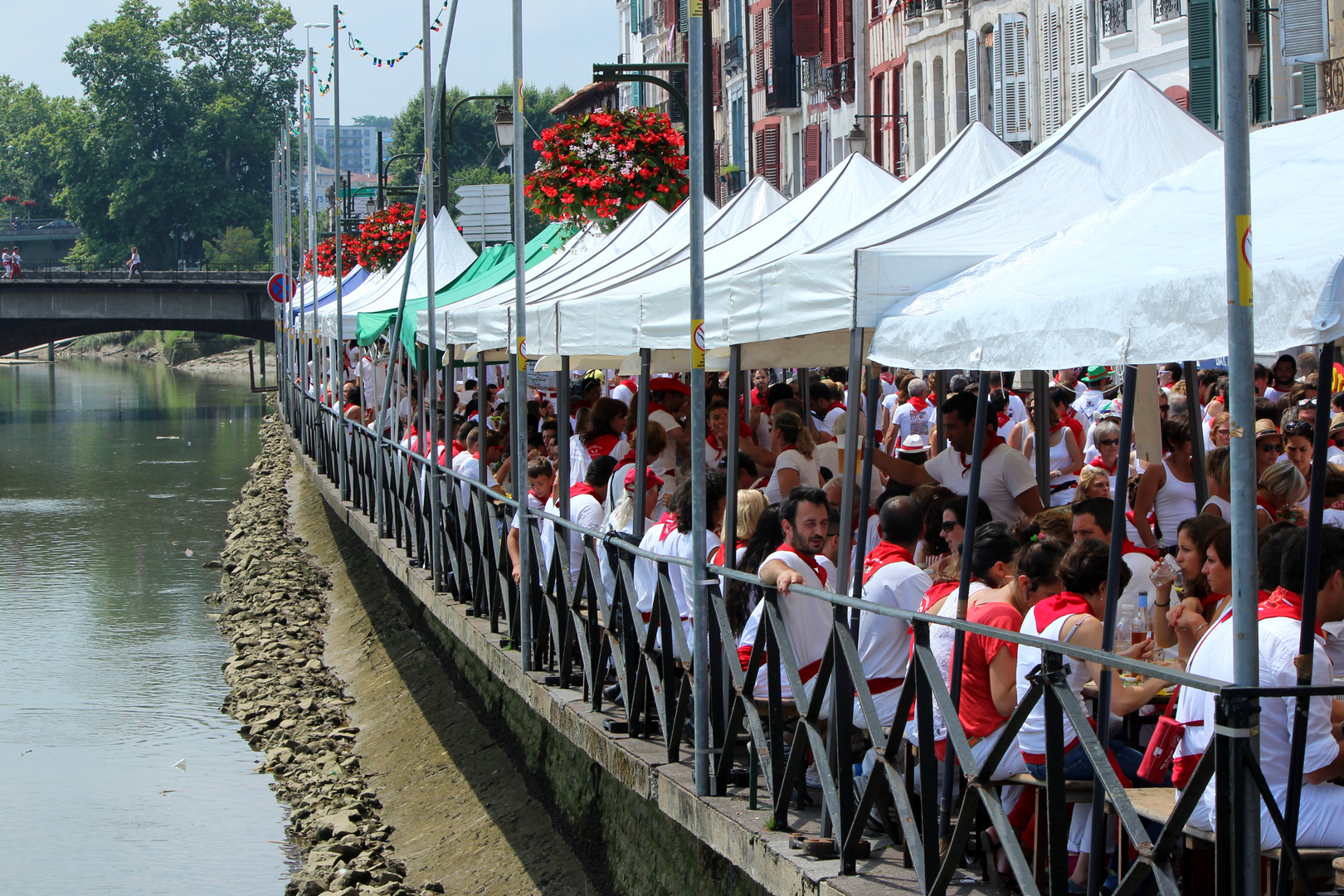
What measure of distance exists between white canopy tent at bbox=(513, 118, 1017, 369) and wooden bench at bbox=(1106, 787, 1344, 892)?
2344 mm

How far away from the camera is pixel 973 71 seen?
2933cm

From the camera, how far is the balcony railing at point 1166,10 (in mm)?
22578

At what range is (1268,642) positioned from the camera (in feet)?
13.8

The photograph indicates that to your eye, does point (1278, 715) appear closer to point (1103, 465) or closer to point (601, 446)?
point (1103, 465)

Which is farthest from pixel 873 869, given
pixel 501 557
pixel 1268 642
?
pixel 501 557

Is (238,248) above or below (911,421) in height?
above

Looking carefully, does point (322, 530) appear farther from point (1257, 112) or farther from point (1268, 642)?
point (1268, 642)

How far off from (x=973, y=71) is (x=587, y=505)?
2194cm

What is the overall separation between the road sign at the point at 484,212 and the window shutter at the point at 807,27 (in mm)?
10996

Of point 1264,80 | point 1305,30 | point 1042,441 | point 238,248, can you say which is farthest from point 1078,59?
point 238,248

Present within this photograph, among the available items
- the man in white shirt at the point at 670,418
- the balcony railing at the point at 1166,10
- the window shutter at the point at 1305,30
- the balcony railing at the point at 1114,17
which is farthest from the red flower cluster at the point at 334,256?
the man in white shirt at the point at 670,418

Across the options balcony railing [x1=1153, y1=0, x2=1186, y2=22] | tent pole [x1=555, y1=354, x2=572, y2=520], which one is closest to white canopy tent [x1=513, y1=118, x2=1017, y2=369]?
tent pole [x1=555, y1=354, x2=572, y2=520]

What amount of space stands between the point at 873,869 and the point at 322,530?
1923cm

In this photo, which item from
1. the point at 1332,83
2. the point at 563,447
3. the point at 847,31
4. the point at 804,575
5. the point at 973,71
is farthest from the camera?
the point at 847,31
